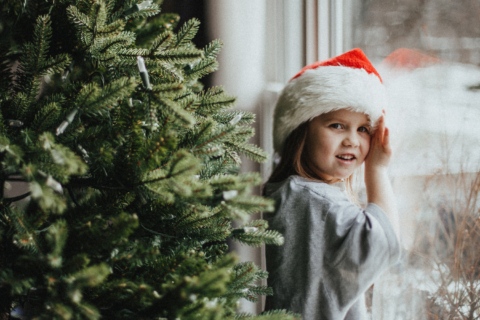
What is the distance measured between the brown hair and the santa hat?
2 cm

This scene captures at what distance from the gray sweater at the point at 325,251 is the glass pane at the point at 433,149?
0.35 ft

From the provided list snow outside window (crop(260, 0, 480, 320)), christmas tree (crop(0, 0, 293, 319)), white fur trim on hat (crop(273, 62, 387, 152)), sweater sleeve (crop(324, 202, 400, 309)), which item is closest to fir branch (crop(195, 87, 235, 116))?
christmas tree (crop(0, 0, 293, 319))

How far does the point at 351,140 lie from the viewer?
3.51 feet

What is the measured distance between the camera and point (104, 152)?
0.69 m

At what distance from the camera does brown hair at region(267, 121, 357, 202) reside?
113cm

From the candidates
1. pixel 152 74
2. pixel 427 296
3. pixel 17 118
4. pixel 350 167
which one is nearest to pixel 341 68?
pixel 350 167

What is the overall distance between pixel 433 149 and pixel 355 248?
0.95 feet

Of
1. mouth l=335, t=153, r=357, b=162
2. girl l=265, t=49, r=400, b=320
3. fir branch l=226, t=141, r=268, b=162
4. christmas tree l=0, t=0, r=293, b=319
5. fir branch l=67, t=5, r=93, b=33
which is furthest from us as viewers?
mouth l=335, t=153, r=357, b=162

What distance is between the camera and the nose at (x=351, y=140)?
42.1 inches

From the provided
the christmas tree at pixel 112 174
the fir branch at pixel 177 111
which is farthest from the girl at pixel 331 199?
the fir branch at pixel 177 111

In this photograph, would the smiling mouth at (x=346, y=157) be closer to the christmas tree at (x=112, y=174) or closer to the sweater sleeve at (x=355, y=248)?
the sweater sleeve at (x=355, y=248)

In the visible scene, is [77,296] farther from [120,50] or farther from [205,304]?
[120,50]

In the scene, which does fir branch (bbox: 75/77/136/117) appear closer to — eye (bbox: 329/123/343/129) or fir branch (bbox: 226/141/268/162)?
fir branch (bbox: 226/141/268/162)

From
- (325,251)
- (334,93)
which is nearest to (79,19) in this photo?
(334,93)
